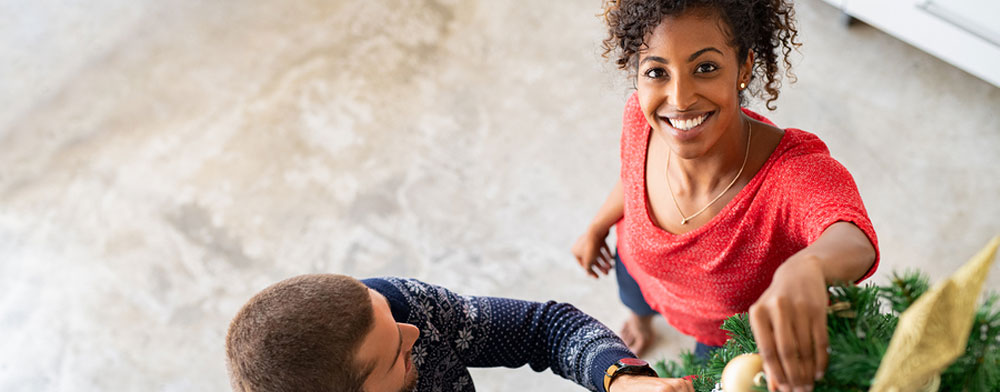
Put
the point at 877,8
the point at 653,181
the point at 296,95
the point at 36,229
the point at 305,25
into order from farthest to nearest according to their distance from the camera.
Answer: the point at 305,25, the point at 296,95, the point at 36,229, the point at 877,8, the point at 653,181

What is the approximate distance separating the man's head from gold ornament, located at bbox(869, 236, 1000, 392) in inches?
23.5

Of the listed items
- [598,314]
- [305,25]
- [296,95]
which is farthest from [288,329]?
[305,25]

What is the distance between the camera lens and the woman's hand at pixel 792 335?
27.0 inches

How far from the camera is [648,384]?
1132 mm

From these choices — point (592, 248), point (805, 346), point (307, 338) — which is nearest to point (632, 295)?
point (592, 248)

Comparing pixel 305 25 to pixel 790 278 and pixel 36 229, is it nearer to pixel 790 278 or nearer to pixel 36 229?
pixel 36 229

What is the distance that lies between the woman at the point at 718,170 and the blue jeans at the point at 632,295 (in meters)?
0.25

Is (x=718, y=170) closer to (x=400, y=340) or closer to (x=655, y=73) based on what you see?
(x=655, y=73)

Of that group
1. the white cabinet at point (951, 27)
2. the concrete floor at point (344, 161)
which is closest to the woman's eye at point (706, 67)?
the concrete floor at point (344, 161)

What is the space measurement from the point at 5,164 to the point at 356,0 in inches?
56.8

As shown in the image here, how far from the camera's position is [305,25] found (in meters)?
3.17

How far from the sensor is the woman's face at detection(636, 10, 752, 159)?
117 centimetres

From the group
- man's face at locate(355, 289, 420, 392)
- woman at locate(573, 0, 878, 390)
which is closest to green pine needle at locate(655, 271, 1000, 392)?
woman at locate(573, 0, 878, 390)

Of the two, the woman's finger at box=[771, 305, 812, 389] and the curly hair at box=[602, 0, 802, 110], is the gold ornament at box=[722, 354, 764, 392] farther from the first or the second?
the curly hair at box=[602, 0, 802, 110]
